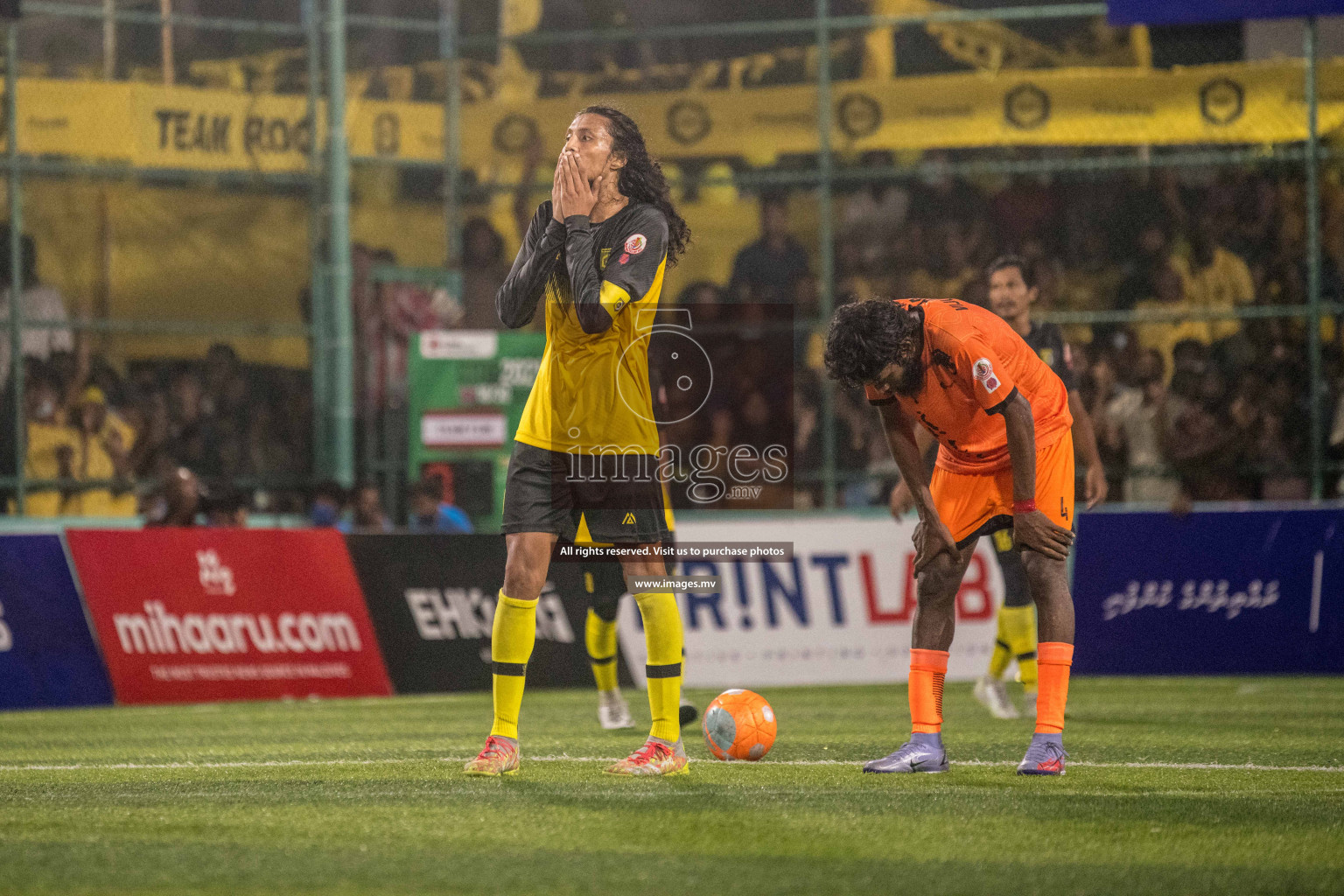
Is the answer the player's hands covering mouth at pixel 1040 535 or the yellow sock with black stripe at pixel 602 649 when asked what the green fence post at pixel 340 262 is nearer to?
the yellow sock with black stripe at pixel 602 649

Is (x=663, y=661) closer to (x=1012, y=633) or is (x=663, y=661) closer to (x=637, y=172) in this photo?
(x=637, y=172)

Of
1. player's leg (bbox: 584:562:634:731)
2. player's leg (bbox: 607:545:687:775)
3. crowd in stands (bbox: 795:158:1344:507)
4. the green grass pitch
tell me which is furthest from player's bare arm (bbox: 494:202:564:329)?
crowd in stands (bbox: 795:158:1344:507)

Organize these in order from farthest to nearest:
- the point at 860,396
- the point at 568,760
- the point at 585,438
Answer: the point at 860,396, the point at 568,760, the point at 585,438

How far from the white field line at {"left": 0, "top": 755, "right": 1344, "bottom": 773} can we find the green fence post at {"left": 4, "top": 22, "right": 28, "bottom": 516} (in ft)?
24.7

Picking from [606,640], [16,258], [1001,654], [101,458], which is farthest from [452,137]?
[1001,654]

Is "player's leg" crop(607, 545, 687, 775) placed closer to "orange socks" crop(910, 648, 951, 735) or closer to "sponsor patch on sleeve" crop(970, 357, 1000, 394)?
"orange socks" crop(910, 648, 951, 735)

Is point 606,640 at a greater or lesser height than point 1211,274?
lesser

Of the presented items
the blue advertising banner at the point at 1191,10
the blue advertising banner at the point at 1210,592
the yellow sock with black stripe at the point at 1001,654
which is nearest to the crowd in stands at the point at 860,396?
the blue advertising banner at the point at 1210,592

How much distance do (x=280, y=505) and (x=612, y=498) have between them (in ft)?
33.0

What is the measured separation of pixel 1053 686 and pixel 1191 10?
10356 millimetres

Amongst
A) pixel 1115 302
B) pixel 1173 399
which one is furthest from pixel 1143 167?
pixel 1173 399

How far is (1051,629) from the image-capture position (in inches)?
259

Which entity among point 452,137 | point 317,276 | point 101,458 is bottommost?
point 101,458

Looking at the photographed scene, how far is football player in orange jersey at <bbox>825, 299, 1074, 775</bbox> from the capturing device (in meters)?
6.29
